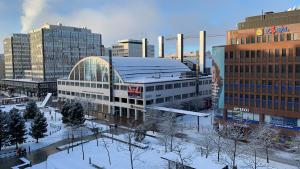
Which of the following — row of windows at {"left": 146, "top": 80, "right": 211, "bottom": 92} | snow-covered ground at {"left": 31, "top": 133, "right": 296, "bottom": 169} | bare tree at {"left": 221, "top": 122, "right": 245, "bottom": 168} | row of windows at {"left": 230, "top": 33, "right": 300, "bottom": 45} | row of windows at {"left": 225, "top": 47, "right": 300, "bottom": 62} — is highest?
row of windows at {"left": 230, "top": 33, "right": 300, "bottom": 45}

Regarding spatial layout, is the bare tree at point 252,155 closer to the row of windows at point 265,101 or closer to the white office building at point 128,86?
the row of windows at point 265,101

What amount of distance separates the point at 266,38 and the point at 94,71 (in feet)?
181

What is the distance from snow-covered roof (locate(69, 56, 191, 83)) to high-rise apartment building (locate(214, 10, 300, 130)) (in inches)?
1040

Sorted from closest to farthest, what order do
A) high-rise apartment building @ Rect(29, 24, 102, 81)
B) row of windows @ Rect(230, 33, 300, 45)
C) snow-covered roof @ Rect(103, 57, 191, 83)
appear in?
row of windows @ Rect(230, 33, 300, 45), snow-covered roof @ Rect(103, 57, 191, 83), high-rise apartment building @ Rect(29, 24, 102, 81)

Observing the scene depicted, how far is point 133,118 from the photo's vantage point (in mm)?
77812

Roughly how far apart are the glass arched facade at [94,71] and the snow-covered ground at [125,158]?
34688 millimetres

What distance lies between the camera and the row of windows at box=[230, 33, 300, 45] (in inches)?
1982

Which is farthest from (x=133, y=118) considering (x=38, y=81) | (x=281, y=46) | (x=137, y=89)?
(x=38, y=81)

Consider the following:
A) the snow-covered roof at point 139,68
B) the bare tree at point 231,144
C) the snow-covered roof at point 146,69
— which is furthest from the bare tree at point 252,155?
the snow-covered roof at point 146,69

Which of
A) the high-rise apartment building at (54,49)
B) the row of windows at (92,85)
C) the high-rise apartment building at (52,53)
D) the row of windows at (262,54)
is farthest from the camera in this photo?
the high-rise apartment building at (54,49)

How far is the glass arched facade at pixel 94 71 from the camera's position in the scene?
8469 centimetres

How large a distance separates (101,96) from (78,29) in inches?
3256

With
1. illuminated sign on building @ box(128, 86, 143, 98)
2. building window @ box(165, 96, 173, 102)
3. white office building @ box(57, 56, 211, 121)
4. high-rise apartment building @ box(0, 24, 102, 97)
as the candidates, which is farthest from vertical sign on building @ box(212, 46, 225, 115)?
high-rise apartment building @ box(0, 24, 102, 97)

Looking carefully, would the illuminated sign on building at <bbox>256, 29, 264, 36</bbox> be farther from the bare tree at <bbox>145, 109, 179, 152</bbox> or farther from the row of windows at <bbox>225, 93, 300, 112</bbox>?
the bare tree at <bbox>145, 109, 179, 152</bbox>
